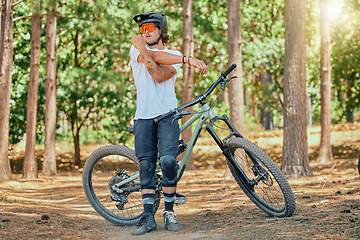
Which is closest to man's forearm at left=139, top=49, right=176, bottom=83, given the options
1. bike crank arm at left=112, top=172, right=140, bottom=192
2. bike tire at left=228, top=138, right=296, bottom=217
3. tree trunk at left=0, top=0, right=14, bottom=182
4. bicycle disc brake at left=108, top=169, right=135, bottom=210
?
bike tire at left=228, top=138, right=296, bottom=217

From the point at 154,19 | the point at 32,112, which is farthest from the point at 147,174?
the point at 32,112

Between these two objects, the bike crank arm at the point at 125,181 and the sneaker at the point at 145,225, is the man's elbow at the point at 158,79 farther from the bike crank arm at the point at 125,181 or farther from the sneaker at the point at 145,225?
the sneaker at the point at 145,225

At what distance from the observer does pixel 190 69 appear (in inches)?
607

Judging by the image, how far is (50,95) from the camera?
51.7ft

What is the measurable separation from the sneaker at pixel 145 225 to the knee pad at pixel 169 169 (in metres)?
0.39

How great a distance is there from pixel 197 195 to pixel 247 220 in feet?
11.2

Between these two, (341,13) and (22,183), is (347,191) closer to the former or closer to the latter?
(22,183)

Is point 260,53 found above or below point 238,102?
above

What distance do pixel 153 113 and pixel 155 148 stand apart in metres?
0.39

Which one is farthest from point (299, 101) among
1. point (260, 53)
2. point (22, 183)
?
point (260, 53)

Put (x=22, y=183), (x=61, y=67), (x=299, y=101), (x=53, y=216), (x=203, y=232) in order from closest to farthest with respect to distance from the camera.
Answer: (x=203, y=232), (x=53, y=216), (x=299, y=101), (x=22, y=183), (x=61, y=67)

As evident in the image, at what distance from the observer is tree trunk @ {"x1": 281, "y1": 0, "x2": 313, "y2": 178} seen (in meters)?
10.0

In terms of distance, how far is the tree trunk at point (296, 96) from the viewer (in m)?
10.0

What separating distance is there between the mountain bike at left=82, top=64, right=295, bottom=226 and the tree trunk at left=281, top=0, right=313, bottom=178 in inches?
186
